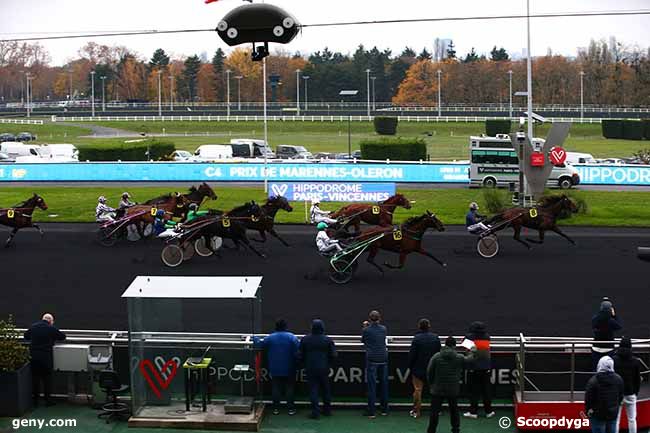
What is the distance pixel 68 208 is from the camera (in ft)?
105

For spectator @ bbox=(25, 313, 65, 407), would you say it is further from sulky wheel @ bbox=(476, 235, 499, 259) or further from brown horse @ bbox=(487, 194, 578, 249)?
brown horse @ bbox=(487, 194, 578, 249)

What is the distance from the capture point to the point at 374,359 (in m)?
11.7

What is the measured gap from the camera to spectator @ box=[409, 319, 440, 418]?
11492 millimetres

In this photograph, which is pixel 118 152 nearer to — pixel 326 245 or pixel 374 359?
pixel 326 245

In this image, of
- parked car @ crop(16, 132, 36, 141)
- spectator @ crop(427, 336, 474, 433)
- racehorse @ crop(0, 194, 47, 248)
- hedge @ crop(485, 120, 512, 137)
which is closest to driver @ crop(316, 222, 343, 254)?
spectator @ crop(427, 336, 474, 433)

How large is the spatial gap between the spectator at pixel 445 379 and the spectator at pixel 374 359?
0.95 m

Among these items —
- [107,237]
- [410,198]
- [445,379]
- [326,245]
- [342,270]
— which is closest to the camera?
[445,379]

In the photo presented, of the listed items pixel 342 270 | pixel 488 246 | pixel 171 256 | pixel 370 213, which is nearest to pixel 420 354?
pixel 342 270

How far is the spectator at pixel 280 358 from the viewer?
465 inches

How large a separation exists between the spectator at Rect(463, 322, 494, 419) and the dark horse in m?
11.1

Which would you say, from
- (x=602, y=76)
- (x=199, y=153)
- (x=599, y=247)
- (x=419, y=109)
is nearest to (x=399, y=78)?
(x=419, y=109)

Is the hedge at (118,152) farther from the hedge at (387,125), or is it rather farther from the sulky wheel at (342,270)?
the hedge at (387,125)

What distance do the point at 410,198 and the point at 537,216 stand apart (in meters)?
11.1

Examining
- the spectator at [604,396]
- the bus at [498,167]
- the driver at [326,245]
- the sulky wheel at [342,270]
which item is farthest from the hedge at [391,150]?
the spectator at [604,396]
